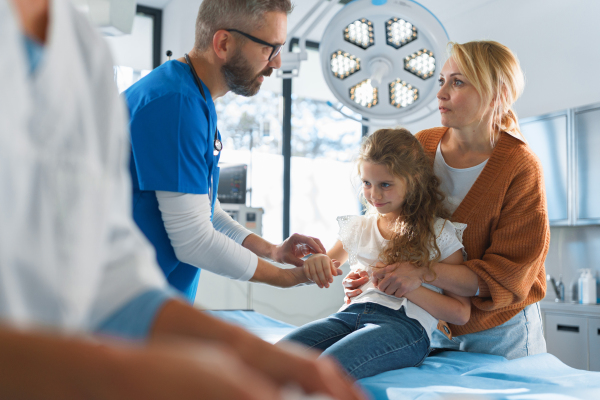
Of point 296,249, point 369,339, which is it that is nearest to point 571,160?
point 296,249

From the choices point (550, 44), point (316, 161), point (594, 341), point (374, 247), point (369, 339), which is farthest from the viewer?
point (316, 161)

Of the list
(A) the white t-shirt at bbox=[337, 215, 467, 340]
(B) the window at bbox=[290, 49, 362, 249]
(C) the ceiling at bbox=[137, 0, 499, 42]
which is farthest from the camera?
(B) the window at bbox=[290, 49, 362, 249]

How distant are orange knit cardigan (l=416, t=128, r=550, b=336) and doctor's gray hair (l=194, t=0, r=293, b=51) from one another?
0.85 m

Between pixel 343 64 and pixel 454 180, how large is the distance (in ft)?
1.93

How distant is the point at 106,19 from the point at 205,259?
1.06 m

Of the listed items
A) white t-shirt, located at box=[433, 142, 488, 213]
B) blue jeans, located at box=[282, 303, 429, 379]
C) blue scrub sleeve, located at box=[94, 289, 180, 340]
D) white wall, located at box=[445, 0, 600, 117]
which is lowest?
blue jeans, located at box=[282, 303, 429, 379]

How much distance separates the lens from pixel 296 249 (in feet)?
5.51

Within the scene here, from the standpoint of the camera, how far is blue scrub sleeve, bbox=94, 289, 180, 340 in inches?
17.7

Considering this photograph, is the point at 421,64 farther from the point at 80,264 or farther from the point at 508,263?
the point at 80,264

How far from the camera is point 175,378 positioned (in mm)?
263

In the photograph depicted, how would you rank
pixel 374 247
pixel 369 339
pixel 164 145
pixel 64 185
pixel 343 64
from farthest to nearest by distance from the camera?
pixel 343 64 → pixel 374 247 → pixel 369 339 → pixel 164 145 → pixel 64 185

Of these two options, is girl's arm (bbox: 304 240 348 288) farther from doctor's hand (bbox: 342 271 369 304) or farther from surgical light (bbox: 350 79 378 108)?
surgical light (bbox: 350 79 378 108)

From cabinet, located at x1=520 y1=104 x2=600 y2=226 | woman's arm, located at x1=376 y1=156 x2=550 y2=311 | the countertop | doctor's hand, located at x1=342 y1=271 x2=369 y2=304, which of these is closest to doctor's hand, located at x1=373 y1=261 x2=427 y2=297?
woman's arm, located at x1=376 y1=156 x2=550 y2=311

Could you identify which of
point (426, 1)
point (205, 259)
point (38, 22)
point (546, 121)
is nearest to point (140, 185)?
point (205, 259)
